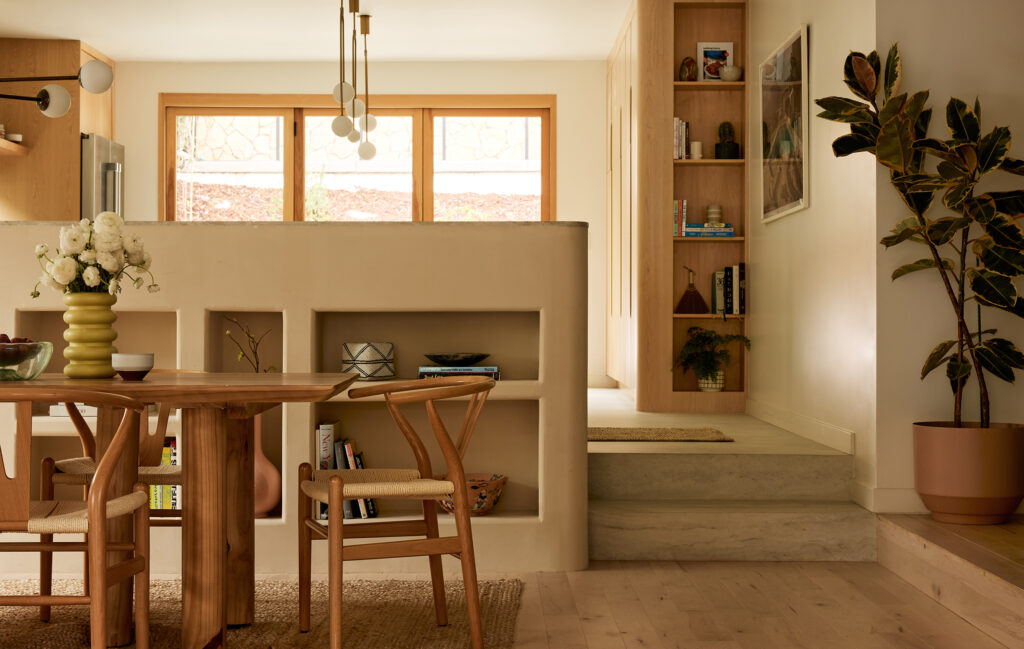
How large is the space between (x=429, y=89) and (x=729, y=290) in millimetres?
3376

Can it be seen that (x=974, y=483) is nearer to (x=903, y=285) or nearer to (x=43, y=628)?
(x=903, y=285)

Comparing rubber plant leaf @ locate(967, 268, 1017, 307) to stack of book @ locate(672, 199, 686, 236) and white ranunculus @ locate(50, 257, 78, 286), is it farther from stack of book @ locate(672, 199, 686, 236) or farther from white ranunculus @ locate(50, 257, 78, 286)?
white ranunculus @ locate(50, 257, 78, 286)

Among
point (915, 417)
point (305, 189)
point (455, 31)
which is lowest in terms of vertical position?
point (915, 417)

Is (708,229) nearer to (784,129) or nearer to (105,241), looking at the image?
(784,129)

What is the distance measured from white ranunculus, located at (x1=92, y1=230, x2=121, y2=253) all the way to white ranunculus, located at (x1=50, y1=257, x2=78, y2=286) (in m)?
0.08

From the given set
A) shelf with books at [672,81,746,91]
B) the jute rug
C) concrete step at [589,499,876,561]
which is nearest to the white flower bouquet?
the jute rug

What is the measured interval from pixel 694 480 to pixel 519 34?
169 inches

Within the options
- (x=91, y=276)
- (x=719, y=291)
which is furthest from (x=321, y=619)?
(x=719, y=291)

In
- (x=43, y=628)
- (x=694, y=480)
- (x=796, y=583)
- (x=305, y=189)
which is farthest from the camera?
(x=305, y=189)

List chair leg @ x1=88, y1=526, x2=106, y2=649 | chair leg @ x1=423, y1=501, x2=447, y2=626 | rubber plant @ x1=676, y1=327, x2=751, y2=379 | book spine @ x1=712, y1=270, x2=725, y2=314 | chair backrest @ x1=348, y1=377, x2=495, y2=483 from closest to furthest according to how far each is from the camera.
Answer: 1. chair leg @ x1=88, y1=526, x2=106, y2=649
2. chair backrest @ x1=348, y1=377, x2=495, y2=483
3. chair leg @ x1=423, y1=501, x2=447, y2=626
4. rubber plant @ x1=676, y1=327, x2=751, y2=379
5. book spine @ x1=712, y1=270, x2=725, y2=314

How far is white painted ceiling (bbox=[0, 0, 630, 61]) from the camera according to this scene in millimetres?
6492

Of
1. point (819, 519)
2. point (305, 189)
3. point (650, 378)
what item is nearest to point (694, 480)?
point (819, 519)

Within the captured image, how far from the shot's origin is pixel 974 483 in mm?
3467

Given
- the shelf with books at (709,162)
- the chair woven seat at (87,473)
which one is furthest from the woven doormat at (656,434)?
the chair woven seat at (87,473)
